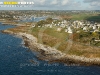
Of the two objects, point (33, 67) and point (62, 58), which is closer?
point (33, 67)

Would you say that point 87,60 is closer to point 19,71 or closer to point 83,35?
point 19,71

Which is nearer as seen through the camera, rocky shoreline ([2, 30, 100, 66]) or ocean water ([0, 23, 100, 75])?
ocean water ([0, 23, 100, 75])

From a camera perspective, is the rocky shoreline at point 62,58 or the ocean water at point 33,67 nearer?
the ocean water at point 33,67

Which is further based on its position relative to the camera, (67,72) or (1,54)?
(1,54)

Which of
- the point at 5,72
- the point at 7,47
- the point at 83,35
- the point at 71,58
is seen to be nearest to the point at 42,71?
the point at 5,72

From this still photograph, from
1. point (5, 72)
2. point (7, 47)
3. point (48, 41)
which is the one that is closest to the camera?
point (5, 72)

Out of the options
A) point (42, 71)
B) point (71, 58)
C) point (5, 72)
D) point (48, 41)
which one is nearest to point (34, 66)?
point (42, 71)

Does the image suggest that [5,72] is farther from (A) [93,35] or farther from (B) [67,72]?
(A) [93,35]

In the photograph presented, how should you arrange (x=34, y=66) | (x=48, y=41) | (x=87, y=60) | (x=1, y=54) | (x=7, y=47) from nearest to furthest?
(x=34, y=66)
(x=87, y=60)
(x=1, y=54)
(x=7, y=47)
(x=48, y=41)

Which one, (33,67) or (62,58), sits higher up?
(62,58)
